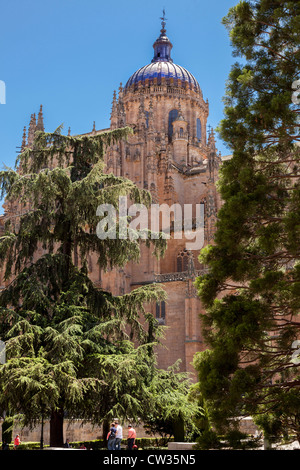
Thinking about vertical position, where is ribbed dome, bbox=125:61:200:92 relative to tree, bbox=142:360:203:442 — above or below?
above

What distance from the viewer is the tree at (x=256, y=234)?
31.7 feet

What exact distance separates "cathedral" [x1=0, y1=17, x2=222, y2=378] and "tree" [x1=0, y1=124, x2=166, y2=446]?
422 inches

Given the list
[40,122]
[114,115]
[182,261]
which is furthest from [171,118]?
[182,261]

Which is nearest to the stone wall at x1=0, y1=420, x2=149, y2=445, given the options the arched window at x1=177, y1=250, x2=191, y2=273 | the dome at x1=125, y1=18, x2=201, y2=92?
the arched window at x1=177, y1=250, x2=191, y2=273

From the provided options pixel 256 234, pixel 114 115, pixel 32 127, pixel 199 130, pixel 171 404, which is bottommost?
pixel 171 404

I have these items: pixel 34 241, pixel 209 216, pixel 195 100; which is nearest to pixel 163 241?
pixel 34 241

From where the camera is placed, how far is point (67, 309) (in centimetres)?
1405

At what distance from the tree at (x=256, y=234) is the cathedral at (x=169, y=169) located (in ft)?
49.7

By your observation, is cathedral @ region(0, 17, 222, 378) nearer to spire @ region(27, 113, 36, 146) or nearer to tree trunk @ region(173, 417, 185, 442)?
spire @ region(27, 113, 36, 146)

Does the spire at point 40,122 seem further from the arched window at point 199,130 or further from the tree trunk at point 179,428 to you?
the tree trunk at point 179,428

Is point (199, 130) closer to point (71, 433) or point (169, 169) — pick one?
point (169, 169)

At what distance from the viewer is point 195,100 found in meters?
46.7

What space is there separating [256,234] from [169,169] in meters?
26.5

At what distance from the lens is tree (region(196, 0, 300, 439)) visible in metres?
9.65
